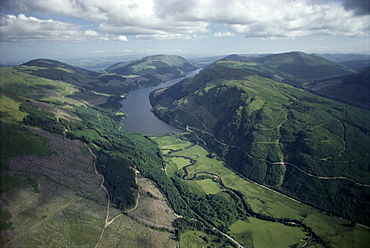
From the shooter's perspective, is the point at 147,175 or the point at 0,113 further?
the point at 0,113

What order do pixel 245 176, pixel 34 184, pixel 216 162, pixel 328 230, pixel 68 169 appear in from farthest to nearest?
pixel 216 162 → pixel 245 176 → pixel 68 169 → pixel 34 184 → pixel 328 230

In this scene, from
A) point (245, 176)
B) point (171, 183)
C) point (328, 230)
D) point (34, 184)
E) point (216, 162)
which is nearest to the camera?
point (328, 230)

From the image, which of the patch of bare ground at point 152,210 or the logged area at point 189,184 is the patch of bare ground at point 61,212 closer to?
the logged area at point 189,184

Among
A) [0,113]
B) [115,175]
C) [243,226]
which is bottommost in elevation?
[243,226]

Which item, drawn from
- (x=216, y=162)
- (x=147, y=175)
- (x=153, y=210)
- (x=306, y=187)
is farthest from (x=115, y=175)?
(x=306, y=187)

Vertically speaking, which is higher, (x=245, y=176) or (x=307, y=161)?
(x=307, y=161)

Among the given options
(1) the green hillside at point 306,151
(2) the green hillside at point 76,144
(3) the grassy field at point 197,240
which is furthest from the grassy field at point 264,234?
(2) the green hillside at point 76,144

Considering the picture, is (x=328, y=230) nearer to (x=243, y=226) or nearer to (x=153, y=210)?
(x=243, y=226)
